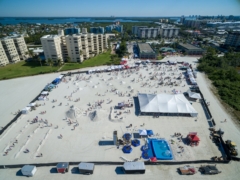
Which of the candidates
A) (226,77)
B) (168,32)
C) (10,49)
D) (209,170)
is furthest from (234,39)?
(10,49)

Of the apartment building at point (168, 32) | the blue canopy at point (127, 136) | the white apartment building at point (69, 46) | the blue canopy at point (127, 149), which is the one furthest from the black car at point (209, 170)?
→ the apartment building at point (168, 32)

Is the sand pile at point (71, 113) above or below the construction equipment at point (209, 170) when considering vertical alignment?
below

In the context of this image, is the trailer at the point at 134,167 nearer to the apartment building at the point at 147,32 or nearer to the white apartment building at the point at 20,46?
the white apartment building at the point at 20,46

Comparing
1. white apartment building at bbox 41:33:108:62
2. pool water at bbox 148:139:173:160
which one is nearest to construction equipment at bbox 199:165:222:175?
pool water at bbox 148:139:173:160

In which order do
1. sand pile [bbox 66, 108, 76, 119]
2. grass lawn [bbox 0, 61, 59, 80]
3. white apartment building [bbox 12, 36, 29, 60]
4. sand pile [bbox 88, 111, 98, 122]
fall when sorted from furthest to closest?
white apartment building [bbox 12, 36, 29, 60] → grass lawn [bbox 0, 61, 59, 80] → sand pile [bbox 66, 108, 76, 119] → sand pile [bbox 88, 111, 98, 122]

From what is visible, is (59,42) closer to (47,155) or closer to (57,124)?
(57,124)

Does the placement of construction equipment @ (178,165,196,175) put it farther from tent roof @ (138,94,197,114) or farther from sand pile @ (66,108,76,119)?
sand pile @ (66,108,76,119)

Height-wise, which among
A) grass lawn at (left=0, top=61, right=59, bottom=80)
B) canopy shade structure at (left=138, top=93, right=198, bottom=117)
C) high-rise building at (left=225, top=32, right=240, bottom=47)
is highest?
high-rise building at (left=225, top=32, right=240, bottom=47)
